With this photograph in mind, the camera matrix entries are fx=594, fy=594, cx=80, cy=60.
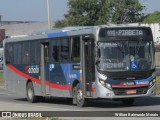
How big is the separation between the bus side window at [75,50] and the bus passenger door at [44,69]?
2.67 metres

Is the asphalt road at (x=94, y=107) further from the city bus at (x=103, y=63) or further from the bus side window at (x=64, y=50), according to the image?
the bus side window at (x=64, y=50)

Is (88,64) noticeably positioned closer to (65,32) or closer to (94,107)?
(94,107)

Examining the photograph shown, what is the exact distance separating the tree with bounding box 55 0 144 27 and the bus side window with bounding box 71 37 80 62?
53.7 m

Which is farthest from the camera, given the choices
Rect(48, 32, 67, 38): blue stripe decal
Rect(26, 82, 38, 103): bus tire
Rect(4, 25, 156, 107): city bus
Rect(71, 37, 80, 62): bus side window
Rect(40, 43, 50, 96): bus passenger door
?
Rect(26, 82, 38, 103): bus tire

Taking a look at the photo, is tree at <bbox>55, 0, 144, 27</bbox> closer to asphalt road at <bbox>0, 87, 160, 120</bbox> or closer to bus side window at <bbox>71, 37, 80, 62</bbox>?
asphalt road at <bbox>0, 87, 160, 120</bbox>

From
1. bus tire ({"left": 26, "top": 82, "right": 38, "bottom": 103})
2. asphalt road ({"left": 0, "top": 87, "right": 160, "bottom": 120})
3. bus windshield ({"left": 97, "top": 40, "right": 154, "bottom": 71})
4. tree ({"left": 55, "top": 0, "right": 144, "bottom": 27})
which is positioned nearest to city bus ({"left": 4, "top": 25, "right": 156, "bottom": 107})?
bus windshield ({"left": 97, "top": 40, "right": 154, "bottom": 71})

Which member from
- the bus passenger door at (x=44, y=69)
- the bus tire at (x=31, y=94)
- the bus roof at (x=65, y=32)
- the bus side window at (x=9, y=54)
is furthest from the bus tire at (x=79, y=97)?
the bus side window at (x=9, y=54)

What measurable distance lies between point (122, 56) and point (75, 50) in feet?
6.97

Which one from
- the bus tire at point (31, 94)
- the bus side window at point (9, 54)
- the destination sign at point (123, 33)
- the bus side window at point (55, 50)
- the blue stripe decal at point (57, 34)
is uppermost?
the destination sign at point (123, 33)

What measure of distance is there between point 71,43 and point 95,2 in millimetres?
64881

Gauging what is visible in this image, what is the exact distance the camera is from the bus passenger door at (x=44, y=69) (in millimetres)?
24812

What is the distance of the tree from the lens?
7731 centimetres

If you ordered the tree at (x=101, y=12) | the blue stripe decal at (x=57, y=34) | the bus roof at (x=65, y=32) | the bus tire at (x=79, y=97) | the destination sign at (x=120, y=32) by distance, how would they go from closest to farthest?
the destination sign at (x=120, y=32) < the bus roof at (x=65, y=32) < the bus tire at (x=79, y=97) < the blue stripe decal at (x=57, y=34) < the tree at (x=101, y=12)

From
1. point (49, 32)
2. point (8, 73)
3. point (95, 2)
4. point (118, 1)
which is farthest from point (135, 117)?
point (95, 2)
